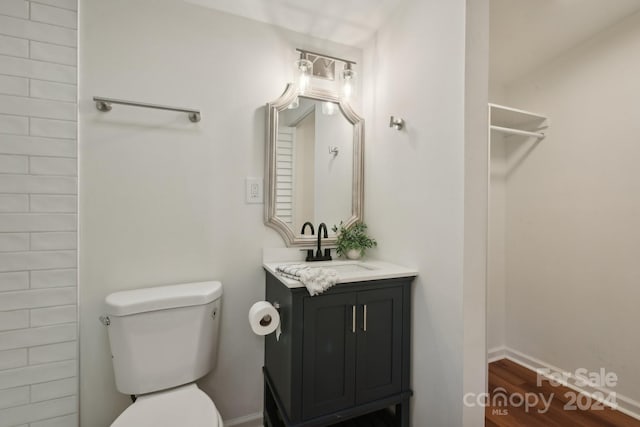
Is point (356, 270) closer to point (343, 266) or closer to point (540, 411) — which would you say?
point (343, 266)

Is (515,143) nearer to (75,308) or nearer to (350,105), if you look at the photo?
(350,105)

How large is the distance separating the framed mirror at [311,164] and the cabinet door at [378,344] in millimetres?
550

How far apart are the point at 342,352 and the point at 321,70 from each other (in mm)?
1657

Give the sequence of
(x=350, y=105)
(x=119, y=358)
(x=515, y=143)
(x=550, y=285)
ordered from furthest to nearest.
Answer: (x=515, y=143) → (x=550, y=285) → (x=350, y=105) → (x=119, y=358)

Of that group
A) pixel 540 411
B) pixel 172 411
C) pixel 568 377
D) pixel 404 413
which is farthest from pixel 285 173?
pixel 568 377

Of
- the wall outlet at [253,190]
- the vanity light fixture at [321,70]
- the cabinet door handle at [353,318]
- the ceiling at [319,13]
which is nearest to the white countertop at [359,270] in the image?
the cabinet door handle at [353,318]

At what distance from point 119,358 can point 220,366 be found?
1.68 ft

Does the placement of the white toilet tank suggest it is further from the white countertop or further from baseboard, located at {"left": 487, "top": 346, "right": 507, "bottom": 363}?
baseboard, located at {"left": 487, "top": 346, "right": 507, "bottom": 363}

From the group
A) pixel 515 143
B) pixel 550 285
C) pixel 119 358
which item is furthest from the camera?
pixel 515 143

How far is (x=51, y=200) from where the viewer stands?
1233mm

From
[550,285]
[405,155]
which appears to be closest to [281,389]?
[405,155]

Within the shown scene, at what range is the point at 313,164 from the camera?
5.71ft

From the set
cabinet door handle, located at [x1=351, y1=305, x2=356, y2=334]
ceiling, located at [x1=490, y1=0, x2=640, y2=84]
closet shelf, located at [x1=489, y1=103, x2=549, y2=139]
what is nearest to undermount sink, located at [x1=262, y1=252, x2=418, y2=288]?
cabinet door handle, located at [x1=351, y1=305, x2=356, y2=334]

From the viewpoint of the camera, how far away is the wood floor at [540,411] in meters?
1.57
